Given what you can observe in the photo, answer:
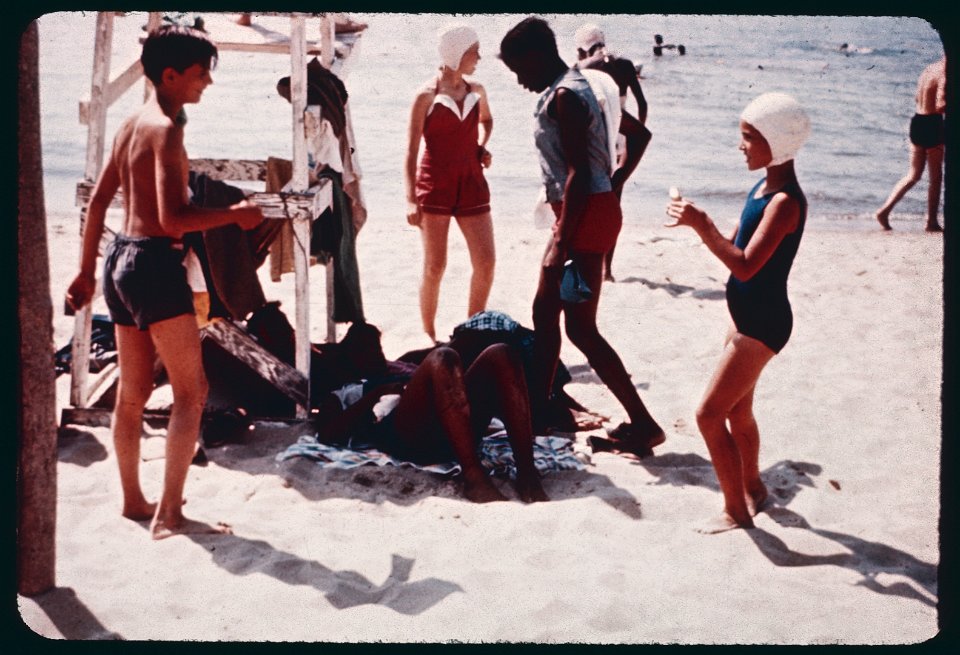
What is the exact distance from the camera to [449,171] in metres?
5.98

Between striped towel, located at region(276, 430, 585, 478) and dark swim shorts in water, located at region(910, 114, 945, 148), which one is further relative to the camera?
dark swim shorts in water, located at region(910, 114, 945, 148)

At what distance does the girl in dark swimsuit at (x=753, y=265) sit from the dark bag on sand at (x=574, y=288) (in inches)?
38.2

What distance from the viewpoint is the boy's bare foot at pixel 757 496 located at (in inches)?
165

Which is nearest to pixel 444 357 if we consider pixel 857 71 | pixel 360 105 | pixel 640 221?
pixel 640 221

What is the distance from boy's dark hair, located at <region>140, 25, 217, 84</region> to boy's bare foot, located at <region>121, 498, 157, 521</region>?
1660 mm

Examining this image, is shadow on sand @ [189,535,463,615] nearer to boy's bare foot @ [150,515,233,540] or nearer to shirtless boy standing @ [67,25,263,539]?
boy's bare foot @ [150,515,233,540]

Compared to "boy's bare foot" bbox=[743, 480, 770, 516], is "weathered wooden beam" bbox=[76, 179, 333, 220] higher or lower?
higher

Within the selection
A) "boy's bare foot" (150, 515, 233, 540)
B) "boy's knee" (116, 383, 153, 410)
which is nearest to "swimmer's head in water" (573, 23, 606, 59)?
"boy's knee" (116, 383, 153, 410)

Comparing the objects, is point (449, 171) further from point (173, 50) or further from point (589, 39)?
point (173, 50)

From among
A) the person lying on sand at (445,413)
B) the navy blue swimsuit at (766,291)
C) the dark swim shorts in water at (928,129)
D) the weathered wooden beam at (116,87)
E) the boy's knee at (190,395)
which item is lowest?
the person lying on sand at (445,413)

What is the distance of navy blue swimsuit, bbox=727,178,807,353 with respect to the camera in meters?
3.68

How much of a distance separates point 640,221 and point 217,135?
6.80 meters

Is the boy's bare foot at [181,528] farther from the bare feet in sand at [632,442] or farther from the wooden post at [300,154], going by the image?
the bare feet in sand at [632,442]

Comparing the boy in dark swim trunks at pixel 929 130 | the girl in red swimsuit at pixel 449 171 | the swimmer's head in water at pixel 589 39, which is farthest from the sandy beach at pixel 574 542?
the boy in dark swim trunks at pixel 929 130
